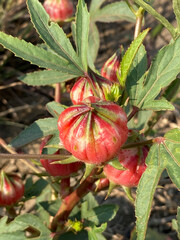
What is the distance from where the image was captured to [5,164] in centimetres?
223

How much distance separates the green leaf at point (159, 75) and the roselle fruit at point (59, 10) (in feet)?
2.71

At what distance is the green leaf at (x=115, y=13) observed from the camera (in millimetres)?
1658

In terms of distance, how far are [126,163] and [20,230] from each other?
0.54 m

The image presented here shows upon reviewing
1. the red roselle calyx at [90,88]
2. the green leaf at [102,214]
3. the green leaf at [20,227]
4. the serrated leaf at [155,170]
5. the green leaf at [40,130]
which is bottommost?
the green leaf at [102,214]

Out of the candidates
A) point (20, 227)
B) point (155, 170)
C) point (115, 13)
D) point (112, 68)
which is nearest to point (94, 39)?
point (115, 13)

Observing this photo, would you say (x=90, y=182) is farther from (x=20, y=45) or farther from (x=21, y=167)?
(x=21, y=167)

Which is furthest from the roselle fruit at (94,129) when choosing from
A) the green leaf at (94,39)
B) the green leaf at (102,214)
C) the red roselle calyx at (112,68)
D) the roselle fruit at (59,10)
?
the green leaf at (94,39)

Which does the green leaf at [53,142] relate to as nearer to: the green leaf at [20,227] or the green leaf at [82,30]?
the green leaf at [82,30]

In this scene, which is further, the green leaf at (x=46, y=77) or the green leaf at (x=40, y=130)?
the green leaf at (x=46, y=77)

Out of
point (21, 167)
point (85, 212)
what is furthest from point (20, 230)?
point (21, 167)

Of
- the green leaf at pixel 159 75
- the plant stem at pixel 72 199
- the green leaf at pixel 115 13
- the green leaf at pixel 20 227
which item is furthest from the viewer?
the green leaf at pixel 115 13

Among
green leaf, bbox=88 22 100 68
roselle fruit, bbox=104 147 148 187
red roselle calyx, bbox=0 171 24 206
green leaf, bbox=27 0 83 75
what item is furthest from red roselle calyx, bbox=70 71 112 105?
green leaf, bbox=88 22 100 68

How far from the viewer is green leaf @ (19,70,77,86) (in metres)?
1.20

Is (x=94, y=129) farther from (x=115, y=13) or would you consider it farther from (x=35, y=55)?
(x=115, y=13)
